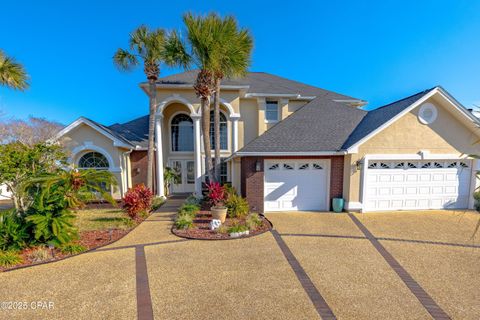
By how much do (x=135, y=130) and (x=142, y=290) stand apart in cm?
1219

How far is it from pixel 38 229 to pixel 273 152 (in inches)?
315

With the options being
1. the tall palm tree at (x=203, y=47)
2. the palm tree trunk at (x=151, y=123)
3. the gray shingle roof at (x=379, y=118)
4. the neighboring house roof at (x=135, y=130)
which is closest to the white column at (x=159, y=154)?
the neighboring house roof at (x=135, y=130)

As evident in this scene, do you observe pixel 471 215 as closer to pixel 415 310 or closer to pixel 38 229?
pixel 415 310

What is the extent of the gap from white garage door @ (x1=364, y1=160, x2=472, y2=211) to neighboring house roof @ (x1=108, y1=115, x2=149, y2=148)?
43.2ft

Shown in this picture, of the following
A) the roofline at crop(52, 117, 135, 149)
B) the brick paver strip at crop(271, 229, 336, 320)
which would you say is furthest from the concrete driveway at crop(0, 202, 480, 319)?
the roofline at crop(52, 117, 135, 149)

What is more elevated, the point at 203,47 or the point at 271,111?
the point at 203,47

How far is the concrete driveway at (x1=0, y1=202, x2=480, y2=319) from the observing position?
340 cm

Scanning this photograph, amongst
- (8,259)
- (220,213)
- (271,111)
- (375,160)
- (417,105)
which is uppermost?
(271,111)

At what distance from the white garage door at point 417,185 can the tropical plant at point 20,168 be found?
12.8m

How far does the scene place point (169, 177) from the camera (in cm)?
1348

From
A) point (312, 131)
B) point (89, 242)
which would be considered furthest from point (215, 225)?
point (312, 131)

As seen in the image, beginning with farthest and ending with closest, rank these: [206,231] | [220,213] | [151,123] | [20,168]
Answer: [151,123] < [220,213] < [206,231] < [20,168]

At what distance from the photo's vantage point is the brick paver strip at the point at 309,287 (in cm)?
334

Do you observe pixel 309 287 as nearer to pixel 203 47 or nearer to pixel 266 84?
pixel 203 47
